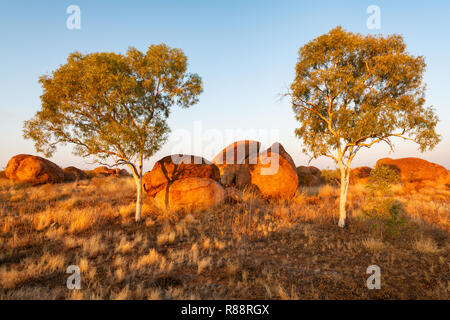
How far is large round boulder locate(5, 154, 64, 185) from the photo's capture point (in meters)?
21.5

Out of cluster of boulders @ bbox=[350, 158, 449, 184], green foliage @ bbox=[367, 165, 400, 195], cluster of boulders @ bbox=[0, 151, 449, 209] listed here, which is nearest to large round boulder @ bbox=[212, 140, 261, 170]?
cluster of boulders @ bbox=[0, 151, 449, 209]

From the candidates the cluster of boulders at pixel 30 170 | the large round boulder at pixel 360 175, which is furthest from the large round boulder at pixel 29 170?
the large round boulder at pixel 360 175

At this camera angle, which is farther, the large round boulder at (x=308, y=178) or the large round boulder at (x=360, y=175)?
the large round boulder at (x=360, y=175)

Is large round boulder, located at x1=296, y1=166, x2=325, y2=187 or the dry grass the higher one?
large round boulder, located at x1=296, y1=166, x2=325, y2=187

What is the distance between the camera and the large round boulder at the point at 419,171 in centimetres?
2441

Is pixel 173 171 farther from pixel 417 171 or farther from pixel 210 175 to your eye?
pixel 417 171

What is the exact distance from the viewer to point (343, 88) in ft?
31.9

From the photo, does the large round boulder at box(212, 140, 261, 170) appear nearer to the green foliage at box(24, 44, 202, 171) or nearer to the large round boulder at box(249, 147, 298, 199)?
the large round boulder at box(249, 147, 298, 199)

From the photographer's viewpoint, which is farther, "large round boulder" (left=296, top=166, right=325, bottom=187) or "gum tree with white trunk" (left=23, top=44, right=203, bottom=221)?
"large round boulder" (left=296, top=166, right=325, bottom=187)

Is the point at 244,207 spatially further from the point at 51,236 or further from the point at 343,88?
the point at 51,236

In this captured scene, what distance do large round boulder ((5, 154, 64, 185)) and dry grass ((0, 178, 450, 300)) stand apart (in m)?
10.2

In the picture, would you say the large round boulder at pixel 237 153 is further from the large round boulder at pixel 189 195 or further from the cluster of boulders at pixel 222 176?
the large round boulder at pixel 189 195

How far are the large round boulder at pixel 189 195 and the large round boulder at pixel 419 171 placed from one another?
21.8 metres

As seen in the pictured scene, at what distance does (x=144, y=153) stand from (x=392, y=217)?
11.6 meters
